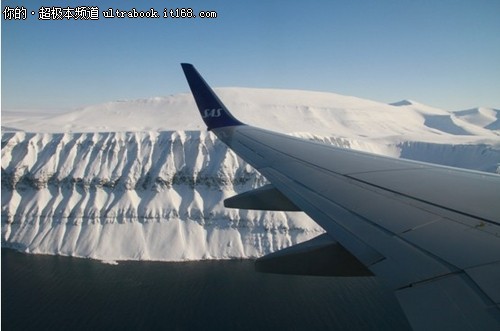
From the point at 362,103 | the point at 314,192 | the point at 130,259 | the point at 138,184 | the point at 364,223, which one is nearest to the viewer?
the point at 364,223

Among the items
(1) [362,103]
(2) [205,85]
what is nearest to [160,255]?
(2) [205,85]

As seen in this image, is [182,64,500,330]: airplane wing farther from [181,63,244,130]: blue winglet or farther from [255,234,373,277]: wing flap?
[181,63,244,130]: blue winglet

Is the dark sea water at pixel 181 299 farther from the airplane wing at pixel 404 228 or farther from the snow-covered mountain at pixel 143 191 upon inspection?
the airplane wing at pixel 404 228

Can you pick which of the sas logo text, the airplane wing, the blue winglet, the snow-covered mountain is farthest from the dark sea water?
the airplane wing

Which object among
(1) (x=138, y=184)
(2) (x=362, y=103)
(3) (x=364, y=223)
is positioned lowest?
(1) (x=138, y=184)

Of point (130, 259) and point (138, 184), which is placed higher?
point (138, 184)

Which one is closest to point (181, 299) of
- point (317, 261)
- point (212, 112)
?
point (212, 112)

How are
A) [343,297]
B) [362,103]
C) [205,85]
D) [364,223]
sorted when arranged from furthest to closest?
[362,103], [343,297], [205,85], [364,223]

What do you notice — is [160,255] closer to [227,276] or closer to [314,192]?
[227,276]
